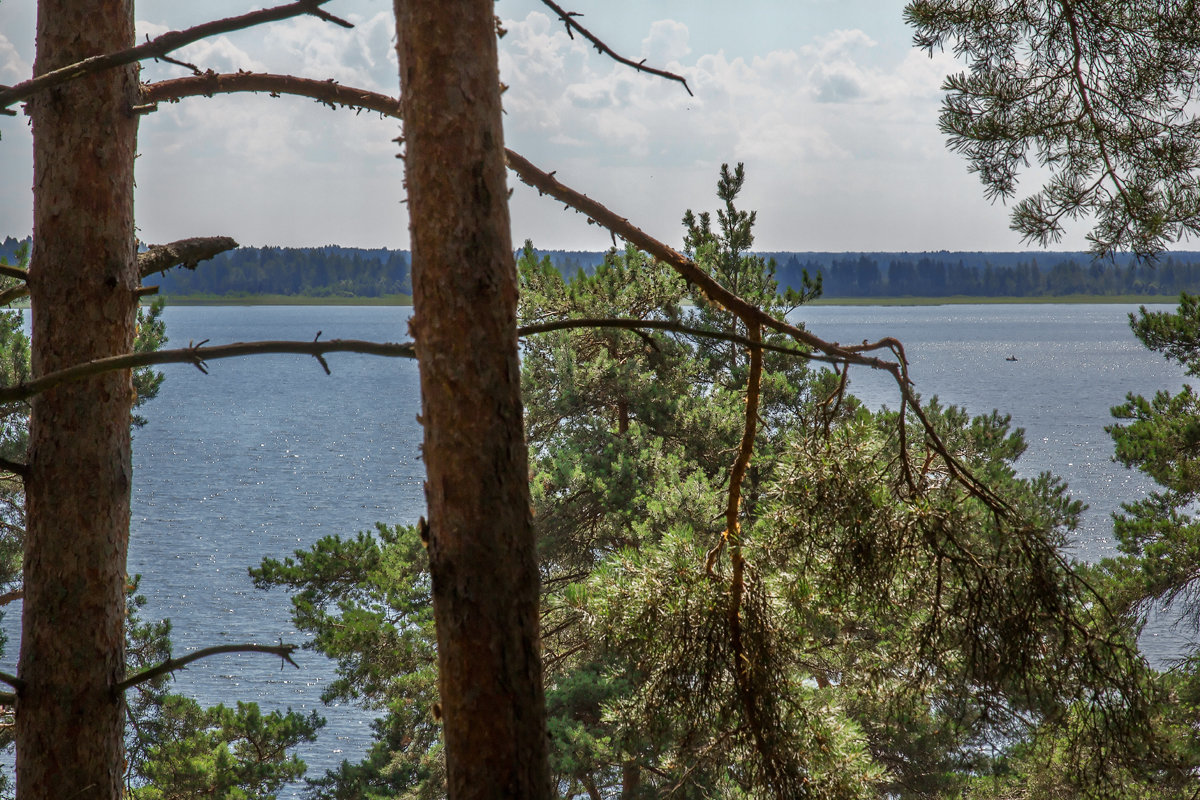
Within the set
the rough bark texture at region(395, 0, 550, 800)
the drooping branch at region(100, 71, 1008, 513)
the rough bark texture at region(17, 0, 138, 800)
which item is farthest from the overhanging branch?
the rough bark texture at region(395, 0, 550, 800)

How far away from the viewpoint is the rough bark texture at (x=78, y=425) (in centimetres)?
223

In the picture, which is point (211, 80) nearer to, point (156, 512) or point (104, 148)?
point (104, 148)

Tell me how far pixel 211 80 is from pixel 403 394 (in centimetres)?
8198

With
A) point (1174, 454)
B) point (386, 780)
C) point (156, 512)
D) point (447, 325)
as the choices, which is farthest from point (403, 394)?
point (447, 325)

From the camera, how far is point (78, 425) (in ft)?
7.59

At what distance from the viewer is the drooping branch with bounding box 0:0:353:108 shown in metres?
2.03

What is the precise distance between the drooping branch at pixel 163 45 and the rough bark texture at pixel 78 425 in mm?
348

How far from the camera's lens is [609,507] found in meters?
9.66

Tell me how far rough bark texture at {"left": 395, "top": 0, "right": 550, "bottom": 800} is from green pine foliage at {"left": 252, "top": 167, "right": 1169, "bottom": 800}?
1125 millimetres

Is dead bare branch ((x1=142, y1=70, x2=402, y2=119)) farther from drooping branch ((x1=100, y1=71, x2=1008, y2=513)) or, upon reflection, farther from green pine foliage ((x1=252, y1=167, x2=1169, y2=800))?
→ green pine foliage ((x1=252, y1=167, x2=1169, y2=800))

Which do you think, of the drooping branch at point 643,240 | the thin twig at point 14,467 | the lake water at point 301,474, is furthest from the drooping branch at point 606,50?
the lake water at point 301,474

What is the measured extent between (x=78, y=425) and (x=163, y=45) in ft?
3.18

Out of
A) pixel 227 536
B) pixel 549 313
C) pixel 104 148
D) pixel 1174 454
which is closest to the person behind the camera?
pixel 104 148

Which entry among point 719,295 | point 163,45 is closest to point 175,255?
point 163,45
